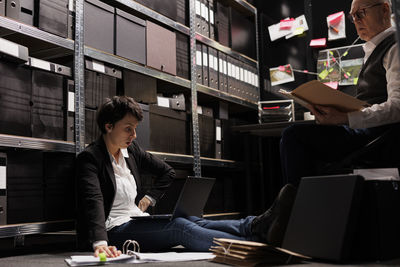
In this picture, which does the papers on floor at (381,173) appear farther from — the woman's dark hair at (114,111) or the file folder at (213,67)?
the file folder at (213,67)

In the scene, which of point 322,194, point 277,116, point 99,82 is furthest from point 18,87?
point 277,116

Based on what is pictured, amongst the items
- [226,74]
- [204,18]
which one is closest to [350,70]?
[226,74]

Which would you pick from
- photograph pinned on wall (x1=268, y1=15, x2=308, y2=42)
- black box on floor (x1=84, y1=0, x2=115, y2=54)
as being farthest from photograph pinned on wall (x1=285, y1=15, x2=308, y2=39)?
black box on floor (x1=84, y1=0, x2=115, y2=54)

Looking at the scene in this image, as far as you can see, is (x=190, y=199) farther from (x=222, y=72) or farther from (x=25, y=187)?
(x=222, y=72)

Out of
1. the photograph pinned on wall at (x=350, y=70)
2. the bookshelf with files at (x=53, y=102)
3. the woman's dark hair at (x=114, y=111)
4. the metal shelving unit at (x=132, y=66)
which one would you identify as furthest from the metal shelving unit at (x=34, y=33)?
the photograph pinned on wall at (x=350, y=70)

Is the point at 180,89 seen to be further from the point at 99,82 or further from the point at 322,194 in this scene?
the point at 322,194

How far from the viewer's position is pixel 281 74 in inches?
158

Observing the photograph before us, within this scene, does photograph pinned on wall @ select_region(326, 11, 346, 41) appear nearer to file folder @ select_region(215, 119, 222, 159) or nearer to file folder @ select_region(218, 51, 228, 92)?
file folder @ select_region(218, 51, 228, 92)

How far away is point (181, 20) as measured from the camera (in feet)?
10.4

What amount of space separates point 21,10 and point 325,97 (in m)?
1.41

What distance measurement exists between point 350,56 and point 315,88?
221cm

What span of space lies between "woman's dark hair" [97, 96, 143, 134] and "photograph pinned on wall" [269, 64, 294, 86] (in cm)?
210

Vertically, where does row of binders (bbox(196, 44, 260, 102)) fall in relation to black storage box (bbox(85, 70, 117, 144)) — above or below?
above

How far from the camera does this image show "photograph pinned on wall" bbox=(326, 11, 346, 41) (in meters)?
3.72
